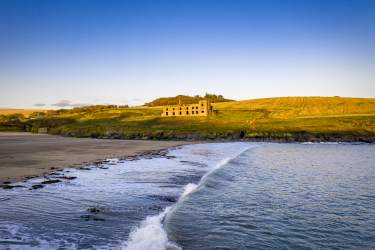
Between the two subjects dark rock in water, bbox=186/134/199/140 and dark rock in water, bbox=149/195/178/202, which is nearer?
dark rock in water, bbox=149/195/178/202

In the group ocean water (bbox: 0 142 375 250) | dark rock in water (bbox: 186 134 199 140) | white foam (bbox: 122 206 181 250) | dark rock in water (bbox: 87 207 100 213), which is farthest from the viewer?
dark rock in water (bbox: 186 134 199 140)

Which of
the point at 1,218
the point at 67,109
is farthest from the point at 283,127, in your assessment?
the point at 67,109

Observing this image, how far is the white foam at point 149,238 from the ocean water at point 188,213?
0.9 inches

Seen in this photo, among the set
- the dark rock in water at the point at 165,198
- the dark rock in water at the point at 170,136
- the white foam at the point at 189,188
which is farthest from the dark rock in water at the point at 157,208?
the dark rock in water at the point at 170,136

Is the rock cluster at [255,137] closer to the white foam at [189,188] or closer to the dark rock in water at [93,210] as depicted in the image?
the white foam at [189,188]

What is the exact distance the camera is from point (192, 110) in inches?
3088

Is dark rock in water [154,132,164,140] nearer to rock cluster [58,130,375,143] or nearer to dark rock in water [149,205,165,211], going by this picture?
rock cluster [58,130,375,143]

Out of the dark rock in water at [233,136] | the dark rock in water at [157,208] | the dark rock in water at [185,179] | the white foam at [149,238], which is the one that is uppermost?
the dark rock in water at [233,136]

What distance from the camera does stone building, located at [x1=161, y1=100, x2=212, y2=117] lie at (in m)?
76.5

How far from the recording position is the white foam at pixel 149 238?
4.98 metres

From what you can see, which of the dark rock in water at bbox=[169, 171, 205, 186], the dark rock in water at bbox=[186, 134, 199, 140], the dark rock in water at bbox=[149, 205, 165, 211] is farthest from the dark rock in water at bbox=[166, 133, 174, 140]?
the dark rock in water at bbox=[149, 205, 165, 211]

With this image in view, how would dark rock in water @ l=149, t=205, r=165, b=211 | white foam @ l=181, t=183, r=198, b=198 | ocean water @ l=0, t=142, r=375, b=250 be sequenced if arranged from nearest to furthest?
ocean water @ l=0, t=142, r=375, b=250, dark rock in water @ l=149, t=205, r=165, b=211, white foam @ l=181, t=183, r=198, b=198

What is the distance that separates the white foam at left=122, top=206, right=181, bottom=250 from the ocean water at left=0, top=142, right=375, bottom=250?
22 mm

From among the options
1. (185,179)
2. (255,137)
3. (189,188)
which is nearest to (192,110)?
(255,137)
